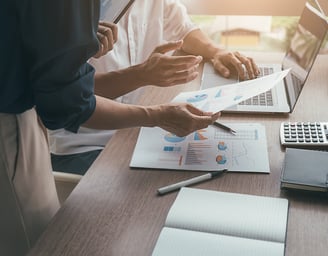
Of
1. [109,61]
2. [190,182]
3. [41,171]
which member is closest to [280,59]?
[109,61]

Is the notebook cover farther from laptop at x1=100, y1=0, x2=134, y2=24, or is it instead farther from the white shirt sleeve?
the white shirt sleeve

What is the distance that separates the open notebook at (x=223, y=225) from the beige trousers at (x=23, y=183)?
0.32 m

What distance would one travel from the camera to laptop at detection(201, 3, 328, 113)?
3.91 ft

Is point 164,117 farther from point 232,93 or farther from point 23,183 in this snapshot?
point 23,183

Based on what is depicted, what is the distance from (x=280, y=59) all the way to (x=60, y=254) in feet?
3.34

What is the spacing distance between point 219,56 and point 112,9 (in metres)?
0.42

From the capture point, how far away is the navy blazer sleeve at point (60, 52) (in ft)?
2.51

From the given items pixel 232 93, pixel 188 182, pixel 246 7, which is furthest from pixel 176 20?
pixel 188 182

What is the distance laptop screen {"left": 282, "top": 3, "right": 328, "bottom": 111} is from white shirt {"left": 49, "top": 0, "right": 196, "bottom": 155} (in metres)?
0.41

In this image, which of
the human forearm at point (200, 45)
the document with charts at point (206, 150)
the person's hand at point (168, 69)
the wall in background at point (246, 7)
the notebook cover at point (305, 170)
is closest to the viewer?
the notebook cover at point (305, 170)

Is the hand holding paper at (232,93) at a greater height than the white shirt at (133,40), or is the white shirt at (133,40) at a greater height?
the hand holding paper at (232,93)

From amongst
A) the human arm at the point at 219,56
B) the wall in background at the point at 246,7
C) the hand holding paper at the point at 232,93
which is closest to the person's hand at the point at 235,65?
the human arm at the point at 219,56

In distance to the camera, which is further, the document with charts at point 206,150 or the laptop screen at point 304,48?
the laptop screen at point 304,48

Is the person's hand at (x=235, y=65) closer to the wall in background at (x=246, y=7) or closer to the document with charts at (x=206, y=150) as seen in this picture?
the document with charts at (x=206, y=150)
